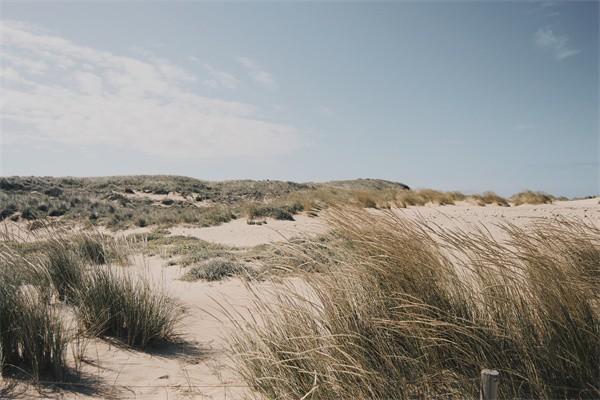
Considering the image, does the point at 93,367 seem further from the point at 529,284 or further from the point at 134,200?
the point at 134,200

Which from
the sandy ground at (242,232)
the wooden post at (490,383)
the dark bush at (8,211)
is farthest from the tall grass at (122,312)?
the dark bush at (8,211)

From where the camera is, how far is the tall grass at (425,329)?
6.77ft

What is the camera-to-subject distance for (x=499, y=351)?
212 centimetres

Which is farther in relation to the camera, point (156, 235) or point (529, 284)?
point (156, 235)

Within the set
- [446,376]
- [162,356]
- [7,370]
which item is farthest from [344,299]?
→ [7,370]

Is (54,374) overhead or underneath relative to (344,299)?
underneath

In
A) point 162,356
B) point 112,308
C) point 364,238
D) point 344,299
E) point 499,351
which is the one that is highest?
point 364,238

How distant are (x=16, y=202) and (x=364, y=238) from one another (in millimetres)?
23206

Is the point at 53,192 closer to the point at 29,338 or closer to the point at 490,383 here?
the point at 29,338

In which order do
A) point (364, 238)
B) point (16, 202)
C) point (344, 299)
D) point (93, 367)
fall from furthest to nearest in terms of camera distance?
point (16, 202)
point (93, 367)
point (364, 238)
point (344, 299)

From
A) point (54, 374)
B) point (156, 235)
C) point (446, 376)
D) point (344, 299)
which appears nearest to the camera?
point (446, 376)

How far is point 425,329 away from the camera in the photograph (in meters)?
2.06

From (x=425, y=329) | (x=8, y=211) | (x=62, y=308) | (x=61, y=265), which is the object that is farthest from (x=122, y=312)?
(x=8, y=211)

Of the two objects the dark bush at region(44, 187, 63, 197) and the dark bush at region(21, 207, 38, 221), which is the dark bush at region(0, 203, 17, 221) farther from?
the dark bush at region(44, 187, 63, 197)
